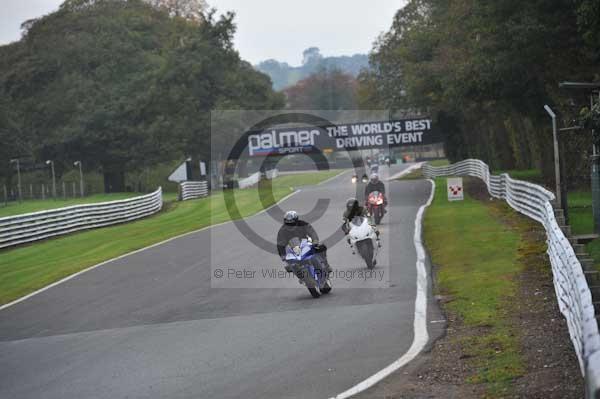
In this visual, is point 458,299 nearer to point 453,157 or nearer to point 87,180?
point 453,157

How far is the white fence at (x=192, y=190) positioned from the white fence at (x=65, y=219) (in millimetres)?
13014

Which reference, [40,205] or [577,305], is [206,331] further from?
[40,205]

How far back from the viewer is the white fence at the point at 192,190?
184ft

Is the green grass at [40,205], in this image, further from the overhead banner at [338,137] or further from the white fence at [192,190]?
the overhead banner at [338,137]

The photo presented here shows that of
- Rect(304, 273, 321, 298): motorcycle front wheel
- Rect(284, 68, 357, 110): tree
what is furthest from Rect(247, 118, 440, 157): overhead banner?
Rect(284, 68, 357, 110): tree

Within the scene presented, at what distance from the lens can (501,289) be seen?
47.2ft

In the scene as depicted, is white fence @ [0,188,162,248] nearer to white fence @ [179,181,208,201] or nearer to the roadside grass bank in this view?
white fence @ [179,181,208,201]

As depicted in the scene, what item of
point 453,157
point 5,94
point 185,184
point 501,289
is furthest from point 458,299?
point 5,94

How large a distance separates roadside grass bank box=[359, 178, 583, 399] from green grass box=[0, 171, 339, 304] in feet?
30.4

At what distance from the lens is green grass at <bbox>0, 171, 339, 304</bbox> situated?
20.9 meters

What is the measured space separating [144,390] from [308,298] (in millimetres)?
6169

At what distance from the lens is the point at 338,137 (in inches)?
2470

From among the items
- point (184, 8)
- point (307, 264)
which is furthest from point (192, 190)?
point (184, 8)

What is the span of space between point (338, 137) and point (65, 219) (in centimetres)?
3247
